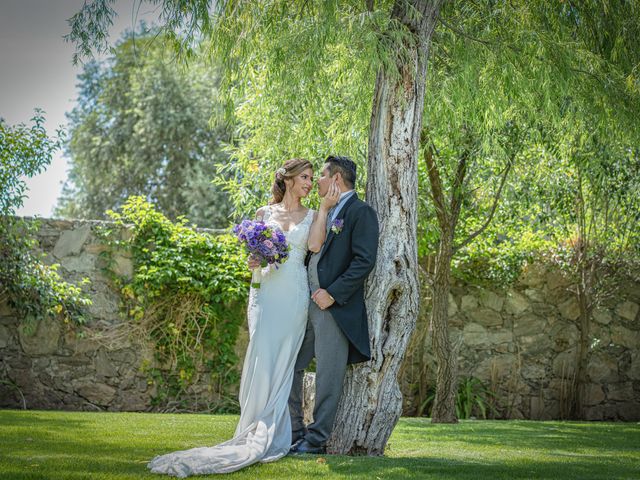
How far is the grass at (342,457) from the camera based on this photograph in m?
4.47

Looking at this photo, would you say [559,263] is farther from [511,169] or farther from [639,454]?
[639,454]

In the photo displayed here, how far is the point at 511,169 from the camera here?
9469 millimetres

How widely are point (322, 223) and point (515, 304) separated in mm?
6299

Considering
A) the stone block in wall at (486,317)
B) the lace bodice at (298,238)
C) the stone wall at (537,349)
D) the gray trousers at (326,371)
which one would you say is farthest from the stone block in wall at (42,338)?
the stone block in wall at (486,317)

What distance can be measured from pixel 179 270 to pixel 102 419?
261 centimetres

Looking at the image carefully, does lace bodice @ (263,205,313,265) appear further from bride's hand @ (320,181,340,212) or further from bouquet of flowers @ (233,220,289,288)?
bride's hand @ (320,181,340,212)

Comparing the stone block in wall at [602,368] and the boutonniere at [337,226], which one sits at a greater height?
the boutonniere at [337,226]

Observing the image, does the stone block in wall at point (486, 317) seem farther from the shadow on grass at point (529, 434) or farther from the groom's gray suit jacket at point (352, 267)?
the groom's gray suit jacket at point (352, 267)

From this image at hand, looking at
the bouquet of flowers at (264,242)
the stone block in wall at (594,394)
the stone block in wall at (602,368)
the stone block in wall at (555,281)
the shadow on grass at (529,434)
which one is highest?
the stone block in wall at (555,281)

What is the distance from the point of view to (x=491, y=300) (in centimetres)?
1117

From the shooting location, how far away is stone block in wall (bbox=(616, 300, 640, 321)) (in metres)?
11.2

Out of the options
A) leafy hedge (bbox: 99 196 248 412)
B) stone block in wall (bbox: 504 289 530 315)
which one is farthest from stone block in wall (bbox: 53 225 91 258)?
stone block in wall (bbox: 504 289 530 315)

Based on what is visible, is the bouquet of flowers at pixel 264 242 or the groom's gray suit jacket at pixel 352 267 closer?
the groom's gray suit jacket at pixel 352 267

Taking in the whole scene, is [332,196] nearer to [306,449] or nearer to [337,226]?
[337,226]
